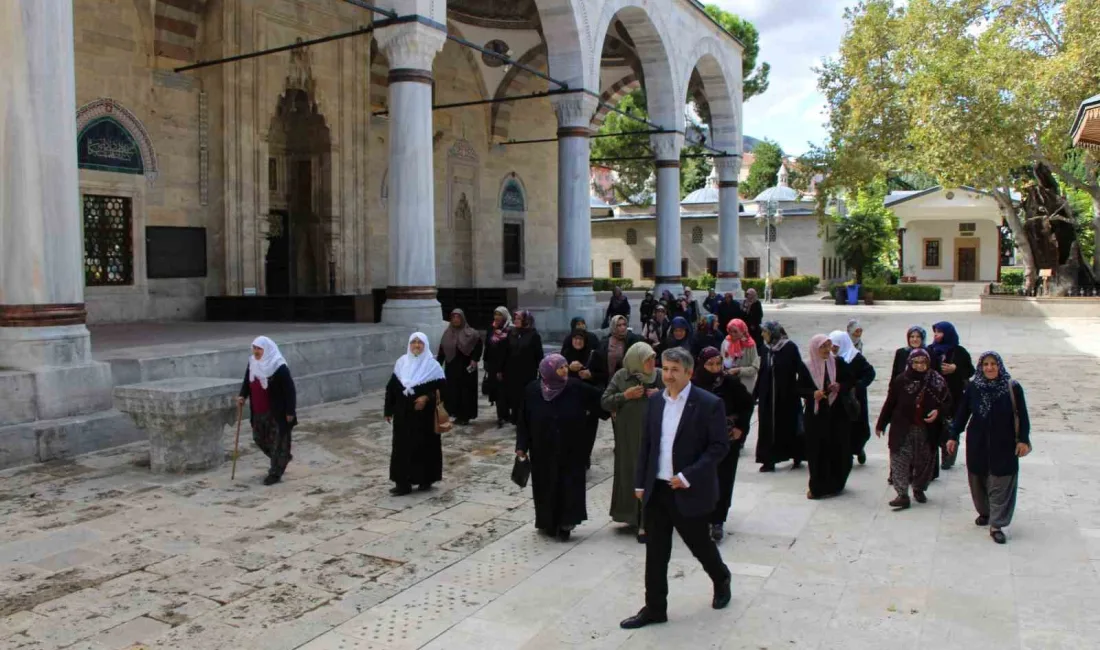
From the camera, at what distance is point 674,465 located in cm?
420

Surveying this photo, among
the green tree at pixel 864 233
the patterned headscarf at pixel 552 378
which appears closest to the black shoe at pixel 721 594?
the patterned headscarf at pixel 552 378

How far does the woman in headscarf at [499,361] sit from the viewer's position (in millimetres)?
9328

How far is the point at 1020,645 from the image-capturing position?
13.1ft

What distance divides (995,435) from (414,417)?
13.0 feet

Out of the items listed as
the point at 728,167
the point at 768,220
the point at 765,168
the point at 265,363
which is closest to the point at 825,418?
the point at 265,363

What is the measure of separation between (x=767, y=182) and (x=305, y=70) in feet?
151

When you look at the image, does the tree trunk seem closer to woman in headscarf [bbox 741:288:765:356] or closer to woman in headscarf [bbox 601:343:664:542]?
woman in headscarf [bbox 741:288:765:356]

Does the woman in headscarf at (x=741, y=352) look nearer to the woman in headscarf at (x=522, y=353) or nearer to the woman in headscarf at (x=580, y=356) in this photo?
the woman in headscarf at (x=580, y=356)

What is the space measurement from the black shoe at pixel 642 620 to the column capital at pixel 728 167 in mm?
21286

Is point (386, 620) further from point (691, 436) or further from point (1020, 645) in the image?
point (1020, 645)

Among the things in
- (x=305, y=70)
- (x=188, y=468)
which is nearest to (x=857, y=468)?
(x=188, y=468)

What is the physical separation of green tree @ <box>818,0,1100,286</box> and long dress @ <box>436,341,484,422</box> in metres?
16.8

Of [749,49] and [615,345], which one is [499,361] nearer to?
[615,345]

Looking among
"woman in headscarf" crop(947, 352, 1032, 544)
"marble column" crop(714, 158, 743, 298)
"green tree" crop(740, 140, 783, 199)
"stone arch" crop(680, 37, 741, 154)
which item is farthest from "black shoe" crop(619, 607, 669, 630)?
"green tree" crop(740, 140, 783, 199)
